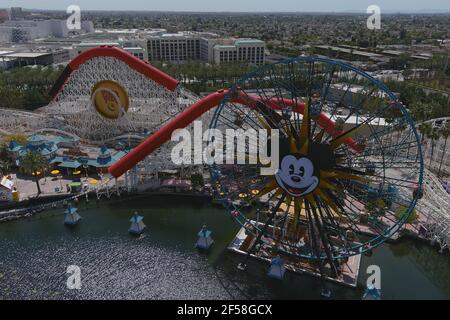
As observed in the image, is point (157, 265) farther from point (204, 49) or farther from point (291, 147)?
point (204, 49)

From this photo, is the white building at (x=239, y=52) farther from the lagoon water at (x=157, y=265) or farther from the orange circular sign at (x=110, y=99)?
the lagoon water at (x=157, y=265)

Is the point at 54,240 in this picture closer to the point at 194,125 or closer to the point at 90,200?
the point at 90,200

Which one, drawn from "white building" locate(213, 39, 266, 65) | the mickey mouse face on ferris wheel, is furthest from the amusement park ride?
"white building" locate(213, 39, 266, 65)

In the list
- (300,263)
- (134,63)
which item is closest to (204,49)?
(134,63)

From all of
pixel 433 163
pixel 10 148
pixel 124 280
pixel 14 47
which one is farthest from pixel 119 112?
pixel 14 47

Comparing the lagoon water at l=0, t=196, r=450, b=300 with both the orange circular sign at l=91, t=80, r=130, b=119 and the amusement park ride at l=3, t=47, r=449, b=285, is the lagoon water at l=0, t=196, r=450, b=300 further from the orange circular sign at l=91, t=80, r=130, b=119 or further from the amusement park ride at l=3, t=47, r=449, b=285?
the orange circular sign at l=91, t=80, r=130, b=119

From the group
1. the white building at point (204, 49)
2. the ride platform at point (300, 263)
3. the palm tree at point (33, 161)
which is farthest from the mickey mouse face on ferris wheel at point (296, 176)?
the white building at point (204, 49)
